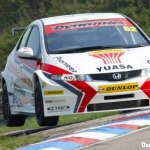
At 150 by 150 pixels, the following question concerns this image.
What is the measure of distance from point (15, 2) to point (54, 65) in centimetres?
1827

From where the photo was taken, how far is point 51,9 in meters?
27.5

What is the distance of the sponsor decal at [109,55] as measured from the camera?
989cm

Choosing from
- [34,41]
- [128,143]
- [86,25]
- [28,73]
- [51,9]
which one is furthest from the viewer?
[51,9]

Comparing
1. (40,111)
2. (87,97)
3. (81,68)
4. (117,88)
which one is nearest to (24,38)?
(40,111)

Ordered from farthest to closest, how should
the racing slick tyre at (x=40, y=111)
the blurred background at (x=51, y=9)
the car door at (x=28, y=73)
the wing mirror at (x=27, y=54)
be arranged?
1. the blurred background at (x=51, y=9)
2. the car door at (x=28, y=73)
3. the wing mirror at (x=27, y=54)
4. the racing slick tyre at (x=40, y=111)

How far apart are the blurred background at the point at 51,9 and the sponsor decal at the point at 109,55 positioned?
46.2 ft

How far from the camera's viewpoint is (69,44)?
1070 centimetres

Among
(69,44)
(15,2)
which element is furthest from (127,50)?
(15,2)

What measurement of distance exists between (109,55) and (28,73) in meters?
1.45

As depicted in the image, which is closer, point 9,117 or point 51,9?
point 9,117

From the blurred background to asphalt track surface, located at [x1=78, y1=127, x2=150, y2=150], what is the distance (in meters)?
16.1

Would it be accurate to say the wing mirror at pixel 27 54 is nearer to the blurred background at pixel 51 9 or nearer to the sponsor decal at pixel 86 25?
the sponsor decal at pixel 86 25

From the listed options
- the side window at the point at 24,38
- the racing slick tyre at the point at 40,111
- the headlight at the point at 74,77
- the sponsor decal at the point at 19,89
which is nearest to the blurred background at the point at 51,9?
the side window at the point at 24,38

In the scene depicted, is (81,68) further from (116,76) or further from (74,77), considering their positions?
(116,76)
